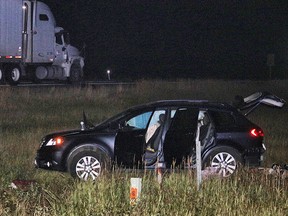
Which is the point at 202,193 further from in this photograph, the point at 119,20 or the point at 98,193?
the point at 119,20

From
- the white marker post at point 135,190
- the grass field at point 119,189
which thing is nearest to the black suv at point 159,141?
the grass field at point 119,189

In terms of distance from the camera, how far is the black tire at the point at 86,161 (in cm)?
1151

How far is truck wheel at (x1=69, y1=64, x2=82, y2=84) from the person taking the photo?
38.6 metres

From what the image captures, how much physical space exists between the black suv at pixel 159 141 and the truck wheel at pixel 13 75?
79.8 ft

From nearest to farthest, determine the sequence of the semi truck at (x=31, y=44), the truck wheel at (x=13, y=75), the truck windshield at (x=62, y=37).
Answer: the semi truck at (x=31, y=44)
the truck wheel at (x=13, y=75)
the truck windshield at (x=62, y=37)

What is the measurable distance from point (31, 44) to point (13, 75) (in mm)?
1893

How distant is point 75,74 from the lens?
38969 mm

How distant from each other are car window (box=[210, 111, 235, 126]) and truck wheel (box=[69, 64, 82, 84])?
27124 mm

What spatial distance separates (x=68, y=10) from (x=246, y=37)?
3120cm

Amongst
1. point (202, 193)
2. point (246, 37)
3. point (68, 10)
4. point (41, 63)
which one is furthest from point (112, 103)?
point (246, 37)

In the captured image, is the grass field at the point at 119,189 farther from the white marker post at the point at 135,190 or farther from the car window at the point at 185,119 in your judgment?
the car window at the point at 185,119

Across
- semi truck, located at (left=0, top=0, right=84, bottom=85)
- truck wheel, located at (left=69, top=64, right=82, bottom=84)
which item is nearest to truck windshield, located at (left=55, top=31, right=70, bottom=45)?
semi truck, located at (left=0, top=0, right=84, bottom=85)

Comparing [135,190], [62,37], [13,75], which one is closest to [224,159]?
[135,190]

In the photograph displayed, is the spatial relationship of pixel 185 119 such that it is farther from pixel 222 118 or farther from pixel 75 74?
pixel 75 74
